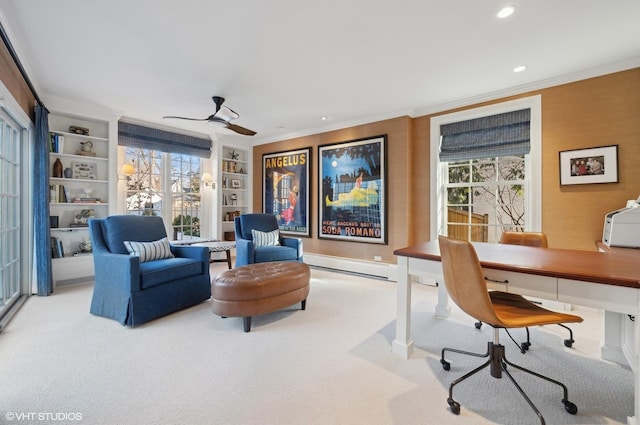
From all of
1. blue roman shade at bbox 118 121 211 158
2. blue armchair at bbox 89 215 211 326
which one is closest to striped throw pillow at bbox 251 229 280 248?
blue armchair at bbox 89 215 211 326

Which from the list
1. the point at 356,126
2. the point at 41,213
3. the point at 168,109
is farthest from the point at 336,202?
the point at 41,213

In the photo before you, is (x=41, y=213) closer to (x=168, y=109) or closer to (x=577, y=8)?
(x=168, y=109)

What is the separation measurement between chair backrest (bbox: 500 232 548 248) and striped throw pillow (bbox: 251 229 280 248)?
3.03 metres

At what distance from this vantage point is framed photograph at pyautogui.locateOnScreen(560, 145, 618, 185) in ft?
9.39

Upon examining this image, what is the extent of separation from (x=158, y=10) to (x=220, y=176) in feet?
12.1

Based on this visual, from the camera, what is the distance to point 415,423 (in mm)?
1455

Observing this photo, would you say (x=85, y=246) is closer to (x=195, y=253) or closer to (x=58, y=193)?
(x=58, y=193)

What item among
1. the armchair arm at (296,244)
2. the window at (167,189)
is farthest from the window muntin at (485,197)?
the window at (167,189)

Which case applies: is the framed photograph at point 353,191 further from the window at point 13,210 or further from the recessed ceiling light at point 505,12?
the window at point 13,210

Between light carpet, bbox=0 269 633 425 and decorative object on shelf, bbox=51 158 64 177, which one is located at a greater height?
decorative object on shelf, bbox=51 158 64 177

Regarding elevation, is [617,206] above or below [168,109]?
below

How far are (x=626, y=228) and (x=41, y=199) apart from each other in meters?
6.10

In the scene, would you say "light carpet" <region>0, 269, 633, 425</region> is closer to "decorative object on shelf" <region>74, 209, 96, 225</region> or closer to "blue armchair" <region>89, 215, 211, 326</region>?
"blue armchair" <region>89, 215, 211, 326</region>

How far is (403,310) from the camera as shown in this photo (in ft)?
6.82
